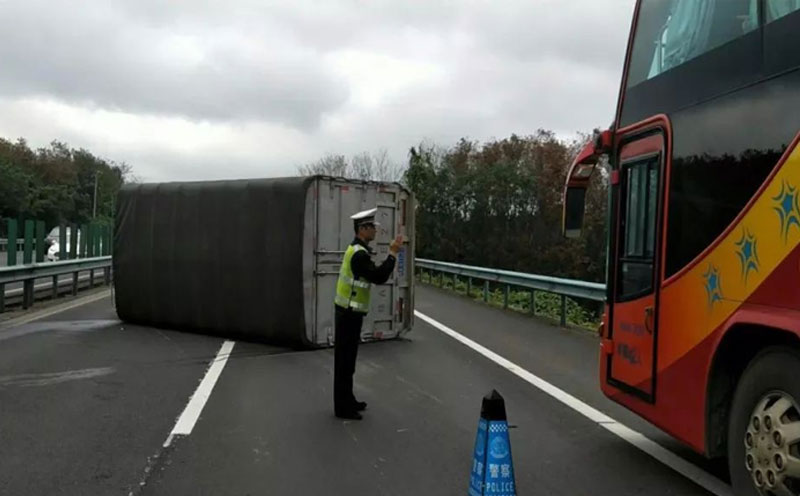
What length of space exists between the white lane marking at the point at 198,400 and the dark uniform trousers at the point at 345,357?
131 cm

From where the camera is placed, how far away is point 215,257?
40.4 ft

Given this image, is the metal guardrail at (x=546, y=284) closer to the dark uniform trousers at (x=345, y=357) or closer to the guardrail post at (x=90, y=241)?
the dark uniform trousers at (x=345, y=357)

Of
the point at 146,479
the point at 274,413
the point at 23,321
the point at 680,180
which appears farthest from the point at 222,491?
the point at 23,321

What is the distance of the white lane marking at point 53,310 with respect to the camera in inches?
522

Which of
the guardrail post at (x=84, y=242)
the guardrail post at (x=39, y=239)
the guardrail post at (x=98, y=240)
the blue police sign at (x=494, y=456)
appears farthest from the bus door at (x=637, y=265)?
the guardrail post at (x=98, y=240)

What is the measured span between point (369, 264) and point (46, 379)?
4.17 metres

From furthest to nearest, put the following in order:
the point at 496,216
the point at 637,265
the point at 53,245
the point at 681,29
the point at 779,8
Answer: the point at 496,216
the point at 53,245
the point at 637,265
the point at 681,29
the point at 779,8

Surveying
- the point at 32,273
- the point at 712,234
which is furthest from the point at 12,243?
the point at 712,234

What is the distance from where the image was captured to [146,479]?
16.8ft

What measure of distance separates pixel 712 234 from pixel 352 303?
3659 mm

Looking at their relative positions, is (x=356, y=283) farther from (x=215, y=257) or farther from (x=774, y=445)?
(x=215, y=257)

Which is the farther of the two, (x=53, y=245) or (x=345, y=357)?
(x=53, y=245)

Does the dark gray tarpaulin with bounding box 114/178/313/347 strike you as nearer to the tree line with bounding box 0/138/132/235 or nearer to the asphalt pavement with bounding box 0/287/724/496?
the asphalt pavement with bounding box 0/287/724/496

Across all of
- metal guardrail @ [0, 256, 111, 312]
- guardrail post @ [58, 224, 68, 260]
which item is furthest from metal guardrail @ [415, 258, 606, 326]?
guardrail post @ [58, 224, 68, 260]
